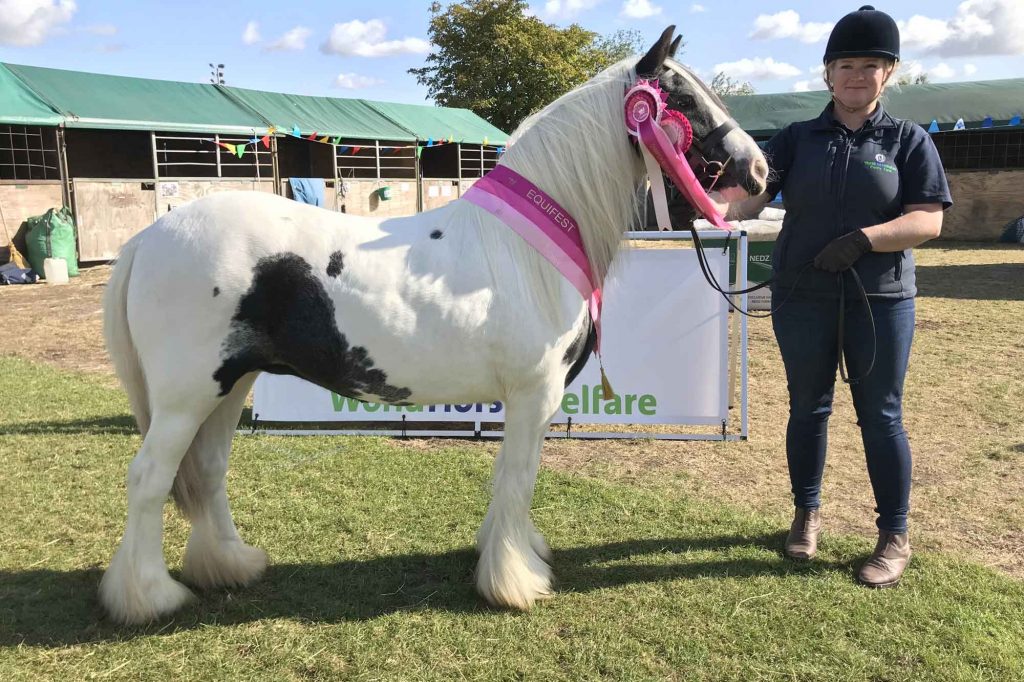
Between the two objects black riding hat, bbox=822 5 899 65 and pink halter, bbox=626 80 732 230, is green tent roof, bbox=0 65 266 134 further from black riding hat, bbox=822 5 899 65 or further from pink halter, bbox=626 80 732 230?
black riding hat, bbox=822 5 899 65

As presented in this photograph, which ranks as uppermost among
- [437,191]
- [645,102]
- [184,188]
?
[437,191]

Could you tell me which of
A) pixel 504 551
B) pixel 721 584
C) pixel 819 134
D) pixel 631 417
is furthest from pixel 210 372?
pixel 631 417

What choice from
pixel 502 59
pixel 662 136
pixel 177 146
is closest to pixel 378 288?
pixel 662 136

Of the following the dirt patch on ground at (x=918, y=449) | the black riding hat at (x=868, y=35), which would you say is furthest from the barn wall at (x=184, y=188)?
the black riding hat at (x=868, y=35)

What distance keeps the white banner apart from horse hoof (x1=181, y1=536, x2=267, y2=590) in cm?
200

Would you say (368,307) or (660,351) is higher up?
A: (368,307)

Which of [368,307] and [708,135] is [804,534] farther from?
[368,307]

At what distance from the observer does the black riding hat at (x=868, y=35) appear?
8.89 feet

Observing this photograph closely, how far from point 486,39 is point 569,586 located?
104 feet

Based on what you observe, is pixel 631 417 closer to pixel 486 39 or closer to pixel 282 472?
pixel 282 472

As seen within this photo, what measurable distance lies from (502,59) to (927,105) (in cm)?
1797

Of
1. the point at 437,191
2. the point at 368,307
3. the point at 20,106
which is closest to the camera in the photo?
the point at 368,307

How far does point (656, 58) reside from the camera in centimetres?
256

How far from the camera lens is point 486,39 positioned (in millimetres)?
31078
